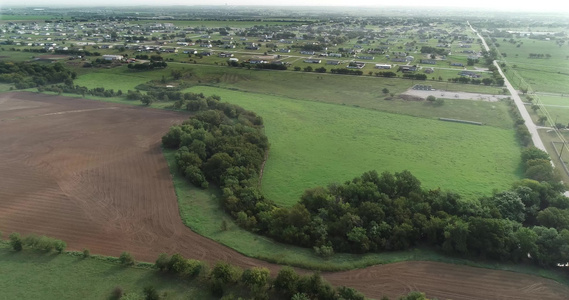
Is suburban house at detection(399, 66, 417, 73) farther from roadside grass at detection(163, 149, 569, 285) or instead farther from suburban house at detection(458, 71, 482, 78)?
roadside grass at detection(163, 149, 569, 285)

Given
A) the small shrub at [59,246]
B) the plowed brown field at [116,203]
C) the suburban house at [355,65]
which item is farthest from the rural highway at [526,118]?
the small shrub at [59,246]

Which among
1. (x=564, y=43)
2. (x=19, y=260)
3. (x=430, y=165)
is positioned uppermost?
(x=564, y=43)

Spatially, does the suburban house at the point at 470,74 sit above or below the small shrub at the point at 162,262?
above

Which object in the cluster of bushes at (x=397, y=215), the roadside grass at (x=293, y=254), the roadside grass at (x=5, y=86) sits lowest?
the roadside grass at (x=293, y=254)

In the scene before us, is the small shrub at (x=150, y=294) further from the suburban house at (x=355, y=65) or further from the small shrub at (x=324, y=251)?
the suburban house at (x=355, y=65)

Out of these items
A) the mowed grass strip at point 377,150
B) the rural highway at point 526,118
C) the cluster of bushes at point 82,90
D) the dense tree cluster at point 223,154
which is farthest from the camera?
the cluster of bushes at point 82,90

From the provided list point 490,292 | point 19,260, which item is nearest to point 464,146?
point 490,292

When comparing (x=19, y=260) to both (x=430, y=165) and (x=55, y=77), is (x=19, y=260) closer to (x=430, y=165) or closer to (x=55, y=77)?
(x=430, y=165)

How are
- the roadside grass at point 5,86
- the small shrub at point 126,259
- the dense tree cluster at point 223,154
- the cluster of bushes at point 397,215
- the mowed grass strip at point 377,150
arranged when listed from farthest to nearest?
the roadside grass at point 5,86
the mowed grass strip at point 377,150
the dense tree cluster at point 223,154
the cluster of bushes at point 397,215
the small shrub at point 126,259
